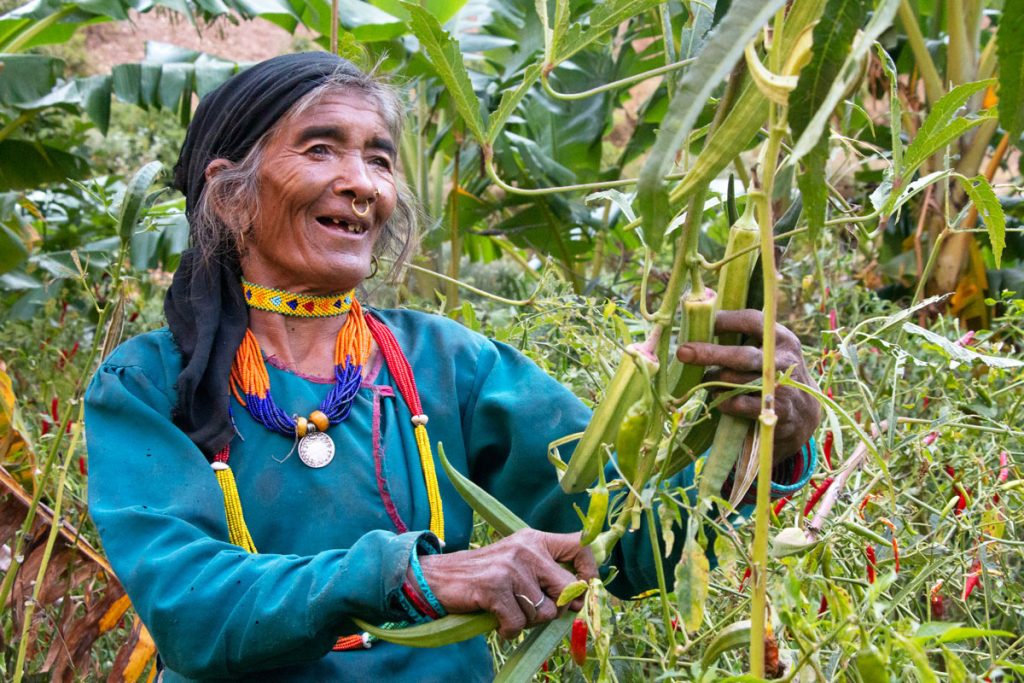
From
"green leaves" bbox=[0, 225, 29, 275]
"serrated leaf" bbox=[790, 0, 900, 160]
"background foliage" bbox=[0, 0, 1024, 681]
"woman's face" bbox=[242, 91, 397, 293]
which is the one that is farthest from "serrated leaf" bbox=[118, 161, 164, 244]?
"green leaves" bbox=[0, 225, 29, 275]

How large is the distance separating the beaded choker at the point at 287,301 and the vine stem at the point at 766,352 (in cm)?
94

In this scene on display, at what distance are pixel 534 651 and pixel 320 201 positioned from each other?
713mm

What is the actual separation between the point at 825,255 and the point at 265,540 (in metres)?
2.19

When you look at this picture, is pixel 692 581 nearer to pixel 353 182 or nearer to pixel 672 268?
pixel 672 268

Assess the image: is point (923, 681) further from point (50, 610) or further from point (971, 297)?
point (971, 297)

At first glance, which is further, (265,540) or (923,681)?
(265,540)

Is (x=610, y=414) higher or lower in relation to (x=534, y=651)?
higher

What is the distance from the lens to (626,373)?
999 mm

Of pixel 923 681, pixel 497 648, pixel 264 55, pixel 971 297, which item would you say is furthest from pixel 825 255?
pixel 264 55

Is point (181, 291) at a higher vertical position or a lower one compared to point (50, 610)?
higher

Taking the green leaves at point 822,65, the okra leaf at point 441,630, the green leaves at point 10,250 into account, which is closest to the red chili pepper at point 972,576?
the okra leaf at point 441,630

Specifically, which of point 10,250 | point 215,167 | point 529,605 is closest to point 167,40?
point 10,250

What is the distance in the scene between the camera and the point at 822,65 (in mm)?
743

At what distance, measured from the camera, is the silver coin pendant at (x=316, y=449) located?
4.95ft
